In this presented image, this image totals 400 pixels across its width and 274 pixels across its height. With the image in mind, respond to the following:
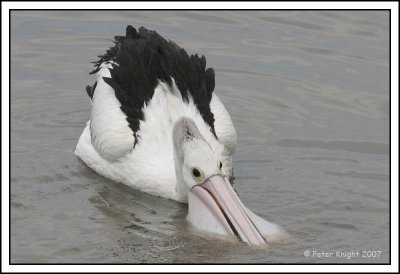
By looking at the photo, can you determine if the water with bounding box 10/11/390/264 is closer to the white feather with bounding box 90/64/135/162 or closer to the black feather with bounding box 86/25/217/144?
the white feather with bounding box 90/64/135/162

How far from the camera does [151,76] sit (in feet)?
37.0

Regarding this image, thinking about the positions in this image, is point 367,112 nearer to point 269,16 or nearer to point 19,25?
point 269,16

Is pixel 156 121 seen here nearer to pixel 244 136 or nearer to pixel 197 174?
pixel 197 174

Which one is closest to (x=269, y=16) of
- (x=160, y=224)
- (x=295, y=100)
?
(x=295, y=100)

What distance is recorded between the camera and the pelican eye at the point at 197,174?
33.7 ft

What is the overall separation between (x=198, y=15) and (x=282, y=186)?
19.1 ft

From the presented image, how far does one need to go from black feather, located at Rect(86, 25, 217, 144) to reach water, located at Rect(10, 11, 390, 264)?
983 millimetres

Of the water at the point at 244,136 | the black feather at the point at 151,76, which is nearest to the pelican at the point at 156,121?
the black feather at the point at 151,76

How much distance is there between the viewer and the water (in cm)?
1002

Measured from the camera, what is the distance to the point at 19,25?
51.3 ft

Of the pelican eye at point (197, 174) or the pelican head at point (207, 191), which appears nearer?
the pelican head at point (207, 191)

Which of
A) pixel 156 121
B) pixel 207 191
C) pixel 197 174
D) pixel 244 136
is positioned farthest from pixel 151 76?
pixel 244 136

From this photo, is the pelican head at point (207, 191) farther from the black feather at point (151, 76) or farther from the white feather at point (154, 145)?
the black feather at point (151, 76)

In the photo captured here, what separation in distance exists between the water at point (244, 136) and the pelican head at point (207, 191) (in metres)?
0.18
